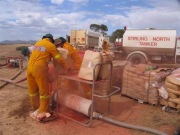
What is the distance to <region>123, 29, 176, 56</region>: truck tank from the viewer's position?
487 inches

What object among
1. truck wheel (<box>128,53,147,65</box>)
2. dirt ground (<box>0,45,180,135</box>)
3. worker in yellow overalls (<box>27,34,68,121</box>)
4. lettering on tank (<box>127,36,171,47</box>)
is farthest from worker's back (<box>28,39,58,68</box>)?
truck wheel (<box>128,53,147,65</box>)

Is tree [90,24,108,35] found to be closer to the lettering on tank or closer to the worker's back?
the lettering on tank

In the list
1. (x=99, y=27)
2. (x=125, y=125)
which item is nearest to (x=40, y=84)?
(x=125, y=125)

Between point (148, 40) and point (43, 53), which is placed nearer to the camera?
A: point (43, 53)

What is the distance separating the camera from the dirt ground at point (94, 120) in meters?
4.60

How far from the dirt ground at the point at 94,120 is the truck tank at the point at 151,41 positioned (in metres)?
6.67

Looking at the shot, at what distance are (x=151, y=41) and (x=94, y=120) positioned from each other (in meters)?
8.74

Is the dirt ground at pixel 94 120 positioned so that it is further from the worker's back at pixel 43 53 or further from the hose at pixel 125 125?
the worker's back at pixel 43 53

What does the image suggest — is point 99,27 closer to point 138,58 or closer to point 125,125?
point 138,58

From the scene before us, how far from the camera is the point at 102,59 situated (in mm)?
4988

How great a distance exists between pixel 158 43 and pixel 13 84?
319 inches

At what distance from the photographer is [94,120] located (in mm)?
5207

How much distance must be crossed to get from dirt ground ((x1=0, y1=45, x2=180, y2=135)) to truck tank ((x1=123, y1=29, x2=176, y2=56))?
667cm

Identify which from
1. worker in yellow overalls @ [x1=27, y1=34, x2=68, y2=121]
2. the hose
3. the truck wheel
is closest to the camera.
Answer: the hose
